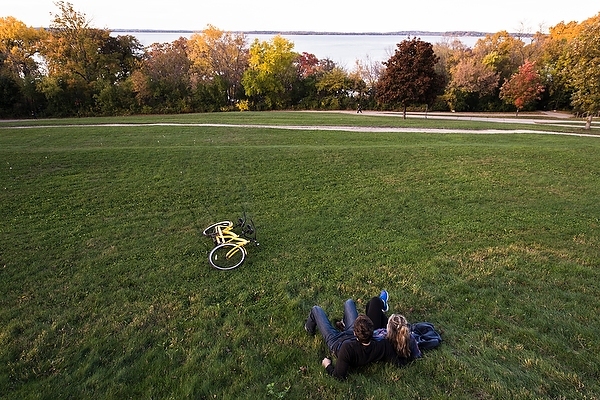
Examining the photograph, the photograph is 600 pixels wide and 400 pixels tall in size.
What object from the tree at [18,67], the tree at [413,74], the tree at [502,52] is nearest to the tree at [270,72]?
the tree at [413,74]

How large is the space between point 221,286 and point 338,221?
408 cm

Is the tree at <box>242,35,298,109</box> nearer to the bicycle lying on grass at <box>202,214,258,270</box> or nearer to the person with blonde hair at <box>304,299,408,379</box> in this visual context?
the bicycle lying on grass at <box>202,214,258,270</box>

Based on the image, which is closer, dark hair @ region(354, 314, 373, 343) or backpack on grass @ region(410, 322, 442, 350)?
dark hair @ region(354, 314, 373, 343)

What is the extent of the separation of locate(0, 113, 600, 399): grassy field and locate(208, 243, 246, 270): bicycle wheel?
0.17 meters

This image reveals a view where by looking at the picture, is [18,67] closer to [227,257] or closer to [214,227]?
[214,227]

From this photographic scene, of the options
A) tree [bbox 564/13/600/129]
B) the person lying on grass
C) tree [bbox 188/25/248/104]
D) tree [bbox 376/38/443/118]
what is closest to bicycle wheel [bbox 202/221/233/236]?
the person lying on grass

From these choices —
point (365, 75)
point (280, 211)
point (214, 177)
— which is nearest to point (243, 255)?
point (280, 211)

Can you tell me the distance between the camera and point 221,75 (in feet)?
150

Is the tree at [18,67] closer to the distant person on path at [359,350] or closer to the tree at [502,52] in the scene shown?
the distant person on path at [359,350]

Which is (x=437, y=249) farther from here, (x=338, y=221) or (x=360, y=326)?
(x=360, y=326)

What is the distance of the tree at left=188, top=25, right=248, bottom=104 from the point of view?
45.4 metres

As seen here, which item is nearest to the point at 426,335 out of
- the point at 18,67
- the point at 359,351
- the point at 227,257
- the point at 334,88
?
the point at 359,351

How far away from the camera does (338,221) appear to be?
962cm

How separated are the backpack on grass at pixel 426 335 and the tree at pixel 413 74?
27769mm
